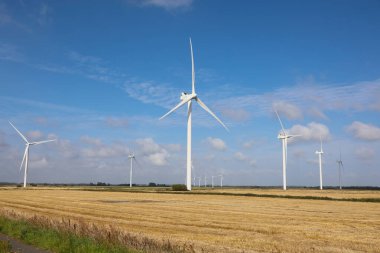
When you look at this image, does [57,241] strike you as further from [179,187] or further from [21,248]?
[179,187]

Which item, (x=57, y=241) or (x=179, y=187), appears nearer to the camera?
(x=57, y=241)

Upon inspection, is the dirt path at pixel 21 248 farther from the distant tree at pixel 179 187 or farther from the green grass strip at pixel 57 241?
the distant tree at pixel 179 187

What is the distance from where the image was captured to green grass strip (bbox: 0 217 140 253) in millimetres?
18452

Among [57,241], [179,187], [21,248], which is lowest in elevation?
[21,248]

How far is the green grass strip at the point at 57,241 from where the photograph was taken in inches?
726

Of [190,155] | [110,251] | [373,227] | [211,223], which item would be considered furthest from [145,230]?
[190,155]

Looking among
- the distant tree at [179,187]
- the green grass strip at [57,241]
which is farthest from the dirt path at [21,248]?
the distant tree at [179,187]

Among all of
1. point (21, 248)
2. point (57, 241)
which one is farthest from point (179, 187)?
point (21, 248)

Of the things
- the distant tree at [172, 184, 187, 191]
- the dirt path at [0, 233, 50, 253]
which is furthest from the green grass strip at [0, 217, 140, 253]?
the distant tree at [172, 184, 187, 191]

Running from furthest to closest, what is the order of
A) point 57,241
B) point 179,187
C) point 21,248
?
point 179,187, point 57,241, point 21,248

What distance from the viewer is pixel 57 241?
20.9 m

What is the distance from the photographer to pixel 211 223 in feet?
111

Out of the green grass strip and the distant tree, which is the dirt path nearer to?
the green grass strip

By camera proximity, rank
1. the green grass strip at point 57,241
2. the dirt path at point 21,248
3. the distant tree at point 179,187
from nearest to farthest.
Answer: the green grass strip at point 57,241
the dirt path at point 21,248
the distant tree at point 179,187
